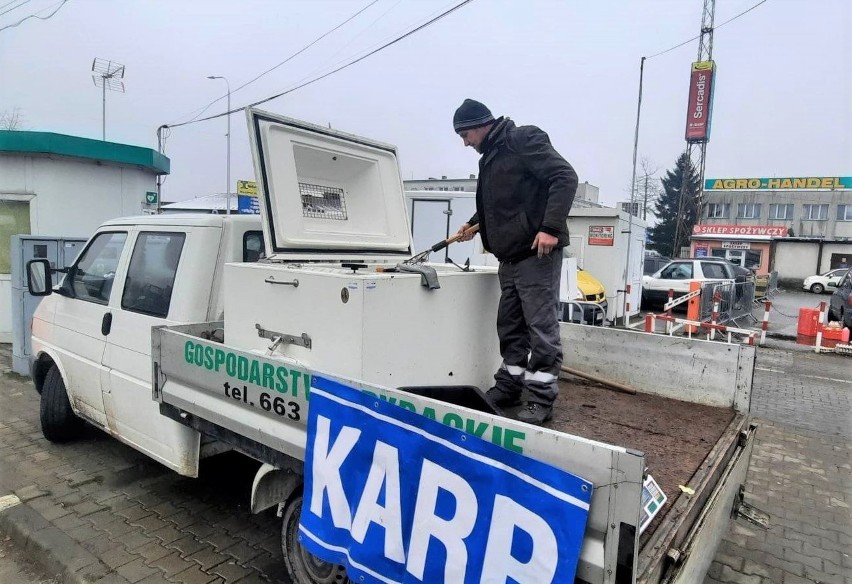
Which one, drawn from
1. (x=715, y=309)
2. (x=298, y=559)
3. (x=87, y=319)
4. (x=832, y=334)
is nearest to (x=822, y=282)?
(x=832, y=334)

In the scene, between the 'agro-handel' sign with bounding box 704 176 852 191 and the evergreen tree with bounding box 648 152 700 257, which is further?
the evergreen tree with bounding box 648 152 700 257

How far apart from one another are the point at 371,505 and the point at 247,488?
250 cm

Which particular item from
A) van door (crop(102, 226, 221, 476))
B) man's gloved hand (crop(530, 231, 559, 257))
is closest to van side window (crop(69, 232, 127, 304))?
van door (crop(102, 226, 221, 476))

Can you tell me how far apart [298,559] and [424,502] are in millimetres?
1133

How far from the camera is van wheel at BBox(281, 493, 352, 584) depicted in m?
2.60

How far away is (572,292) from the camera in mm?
6852

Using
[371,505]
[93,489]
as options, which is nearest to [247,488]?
[93,489]

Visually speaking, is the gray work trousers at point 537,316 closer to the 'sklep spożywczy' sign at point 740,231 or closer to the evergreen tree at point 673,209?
the 'sklep spożywczy' sign at point 740,231

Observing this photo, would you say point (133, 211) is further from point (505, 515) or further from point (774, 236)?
point (774, 236)

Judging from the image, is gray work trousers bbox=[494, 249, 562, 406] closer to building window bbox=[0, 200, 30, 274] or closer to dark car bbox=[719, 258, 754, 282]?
building window bbox=[0, 200, 30, 274]

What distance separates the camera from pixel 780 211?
146 ft

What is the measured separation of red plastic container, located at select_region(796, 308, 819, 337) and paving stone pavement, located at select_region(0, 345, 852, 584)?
23.1 ft

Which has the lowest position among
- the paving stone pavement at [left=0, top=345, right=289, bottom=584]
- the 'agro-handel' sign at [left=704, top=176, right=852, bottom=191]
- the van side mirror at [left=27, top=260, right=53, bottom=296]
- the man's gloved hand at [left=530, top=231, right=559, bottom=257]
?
the paving stone pavement at [left=0, top=345, right=289, bottom=584]

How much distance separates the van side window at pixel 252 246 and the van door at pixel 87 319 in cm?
107
